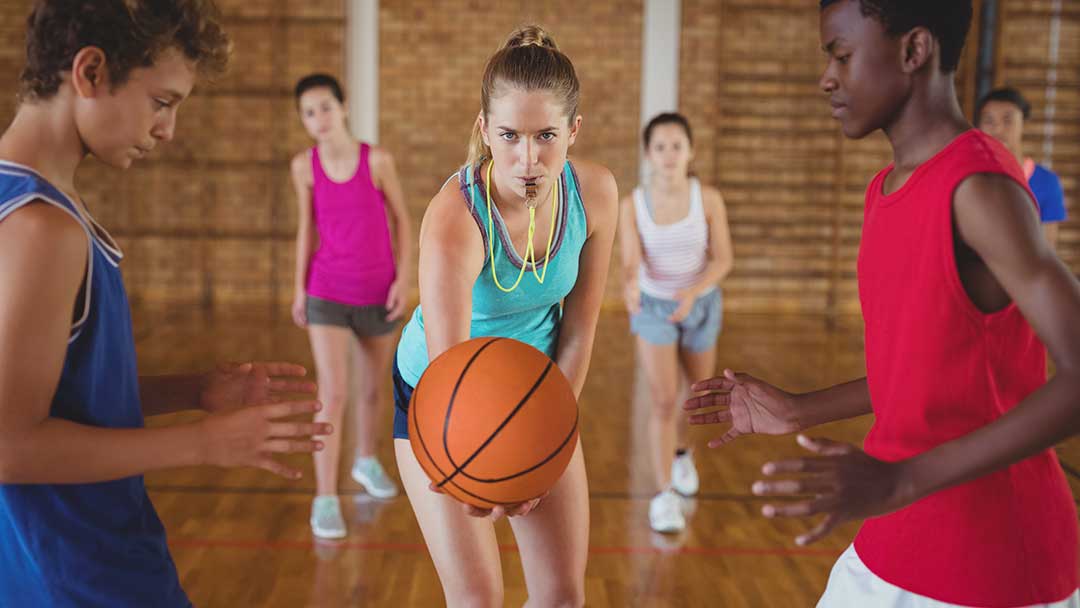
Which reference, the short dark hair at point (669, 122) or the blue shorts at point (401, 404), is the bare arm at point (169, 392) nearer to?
the blue shorts at point (401, 404)

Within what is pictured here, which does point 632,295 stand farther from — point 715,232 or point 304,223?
point 304,223

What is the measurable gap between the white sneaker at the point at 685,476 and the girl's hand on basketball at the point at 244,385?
2901 mm

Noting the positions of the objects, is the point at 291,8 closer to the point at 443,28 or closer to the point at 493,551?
the point at 443,28

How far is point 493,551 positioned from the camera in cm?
221

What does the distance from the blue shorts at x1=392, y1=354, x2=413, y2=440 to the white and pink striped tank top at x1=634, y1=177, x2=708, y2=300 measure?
6.60 feet

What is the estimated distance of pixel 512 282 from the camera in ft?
7.25

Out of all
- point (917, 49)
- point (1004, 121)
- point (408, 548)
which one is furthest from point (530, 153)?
point (1004, 121)

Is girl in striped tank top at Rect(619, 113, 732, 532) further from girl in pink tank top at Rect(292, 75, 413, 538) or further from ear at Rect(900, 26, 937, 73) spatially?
ear at Rect(900, 26, 937, 73)

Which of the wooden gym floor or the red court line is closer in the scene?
the wooden gym floor

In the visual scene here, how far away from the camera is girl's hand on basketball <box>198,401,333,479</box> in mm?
1411

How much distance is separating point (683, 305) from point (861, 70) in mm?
2658

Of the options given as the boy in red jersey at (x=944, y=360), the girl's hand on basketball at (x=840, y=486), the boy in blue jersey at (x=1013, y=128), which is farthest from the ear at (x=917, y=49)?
the boy in blue jersey at (x=1013, y=128)

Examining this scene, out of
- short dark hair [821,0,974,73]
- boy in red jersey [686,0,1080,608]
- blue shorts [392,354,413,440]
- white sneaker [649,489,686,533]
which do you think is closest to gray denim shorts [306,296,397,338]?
white sneaker [649,489,686,533]

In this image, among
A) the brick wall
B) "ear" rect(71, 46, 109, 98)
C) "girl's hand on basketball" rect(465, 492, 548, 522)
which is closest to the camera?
"ear" rect(71, 46, 109, 98)
